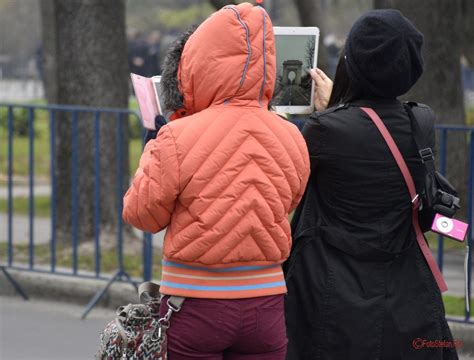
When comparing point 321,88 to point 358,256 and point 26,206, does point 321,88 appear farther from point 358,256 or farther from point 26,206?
point 26,206

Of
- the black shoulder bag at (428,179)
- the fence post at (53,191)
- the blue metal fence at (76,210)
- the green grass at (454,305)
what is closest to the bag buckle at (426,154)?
the black shoulder bag at (428,179)

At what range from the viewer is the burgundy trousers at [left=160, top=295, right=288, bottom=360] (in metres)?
3.40

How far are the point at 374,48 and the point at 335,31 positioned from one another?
43382 millimetres

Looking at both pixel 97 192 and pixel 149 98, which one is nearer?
pixel 149 98

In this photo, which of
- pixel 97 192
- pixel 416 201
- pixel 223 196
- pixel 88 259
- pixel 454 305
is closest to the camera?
pixel 223 196

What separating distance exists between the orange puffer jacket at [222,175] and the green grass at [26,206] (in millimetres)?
7929

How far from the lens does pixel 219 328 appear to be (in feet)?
11.1

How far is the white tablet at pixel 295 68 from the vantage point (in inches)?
159

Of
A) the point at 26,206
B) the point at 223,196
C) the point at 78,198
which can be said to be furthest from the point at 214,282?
the point at 26,206

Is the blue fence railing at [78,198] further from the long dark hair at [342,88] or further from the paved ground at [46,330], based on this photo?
the long dark hair at [342,88]

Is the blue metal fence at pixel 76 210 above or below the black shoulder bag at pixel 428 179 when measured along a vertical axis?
below

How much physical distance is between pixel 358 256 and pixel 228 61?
847 millimetres

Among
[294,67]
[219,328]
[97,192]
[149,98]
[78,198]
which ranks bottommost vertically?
[78,198]

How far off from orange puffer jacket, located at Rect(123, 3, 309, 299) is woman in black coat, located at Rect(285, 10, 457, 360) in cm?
30
